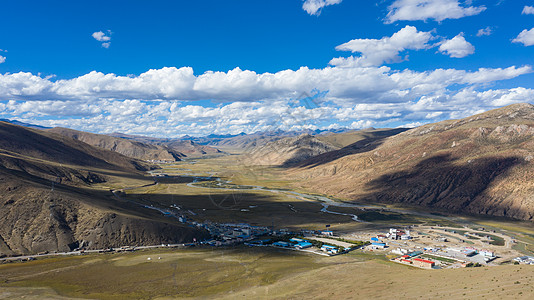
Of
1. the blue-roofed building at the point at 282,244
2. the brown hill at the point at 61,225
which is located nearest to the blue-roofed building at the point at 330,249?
the blue-roofed building at the point at 282,244

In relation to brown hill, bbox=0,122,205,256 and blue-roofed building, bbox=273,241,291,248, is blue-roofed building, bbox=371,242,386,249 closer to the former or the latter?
blue-roofed building, bbox=273,241,291,248

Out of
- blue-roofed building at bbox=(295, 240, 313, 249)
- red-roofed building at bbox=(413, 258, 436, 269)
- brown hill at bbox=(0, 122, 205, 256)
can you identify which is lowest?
red-roofed building at bbox=(413, 258, 436, 269)

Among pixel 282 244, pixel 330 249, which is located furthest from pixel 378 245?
pixel 282 244

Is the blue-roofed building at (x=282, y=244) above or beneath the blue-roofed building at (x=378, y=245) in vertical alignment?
above

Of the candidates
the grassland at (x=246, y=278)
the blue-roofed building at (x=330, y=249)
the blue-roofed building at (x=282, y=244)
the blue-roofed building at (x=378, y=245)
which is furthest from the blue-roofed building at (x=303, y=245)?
the blue-roofed building at (x=378, y=245)

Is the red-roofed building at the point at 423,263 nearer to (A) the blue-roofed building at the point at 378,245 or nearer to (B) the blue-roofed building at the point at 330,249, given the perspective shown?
(A) the blue-roofed building at the point at 378,245

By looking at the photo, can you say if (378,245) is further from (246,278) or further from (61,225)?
(61,225)

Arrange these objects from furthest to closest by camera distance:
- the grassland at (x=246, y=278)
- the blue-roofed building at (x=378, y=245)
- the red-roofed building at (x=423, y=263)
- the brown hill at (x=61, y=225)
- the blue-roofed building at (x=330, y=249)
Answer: the blue-roofed building at (x=378, y=245), the blue-roofed building at (x=330, y=249), the brown hill at (x=61, y=225), the red-roofed building at (x=423, y=263), the grassland at (x=246, y=278)

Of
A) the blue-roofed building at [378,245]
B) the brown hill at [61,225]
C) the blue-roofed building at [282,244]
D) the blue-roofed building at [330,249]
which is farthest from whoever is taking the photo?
the blue-roofed building at [282,244]

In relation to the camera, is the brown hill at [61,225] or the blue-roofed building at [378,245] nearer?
the brown hill at [61,225]

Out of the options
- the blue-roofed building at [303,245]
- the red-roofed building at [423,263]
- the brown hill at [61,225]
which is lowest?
the red-roofed building at [423,263]

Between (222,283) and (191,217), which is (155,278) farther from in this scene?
(191,217)

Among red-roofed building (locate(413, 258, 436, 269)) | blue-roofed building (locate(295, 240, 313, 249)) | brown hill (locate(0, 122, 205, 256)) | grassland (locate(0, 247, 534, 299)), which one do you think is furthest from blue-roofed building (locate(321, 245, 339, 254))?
brown hill (locate(0, 122, 205, 256))
